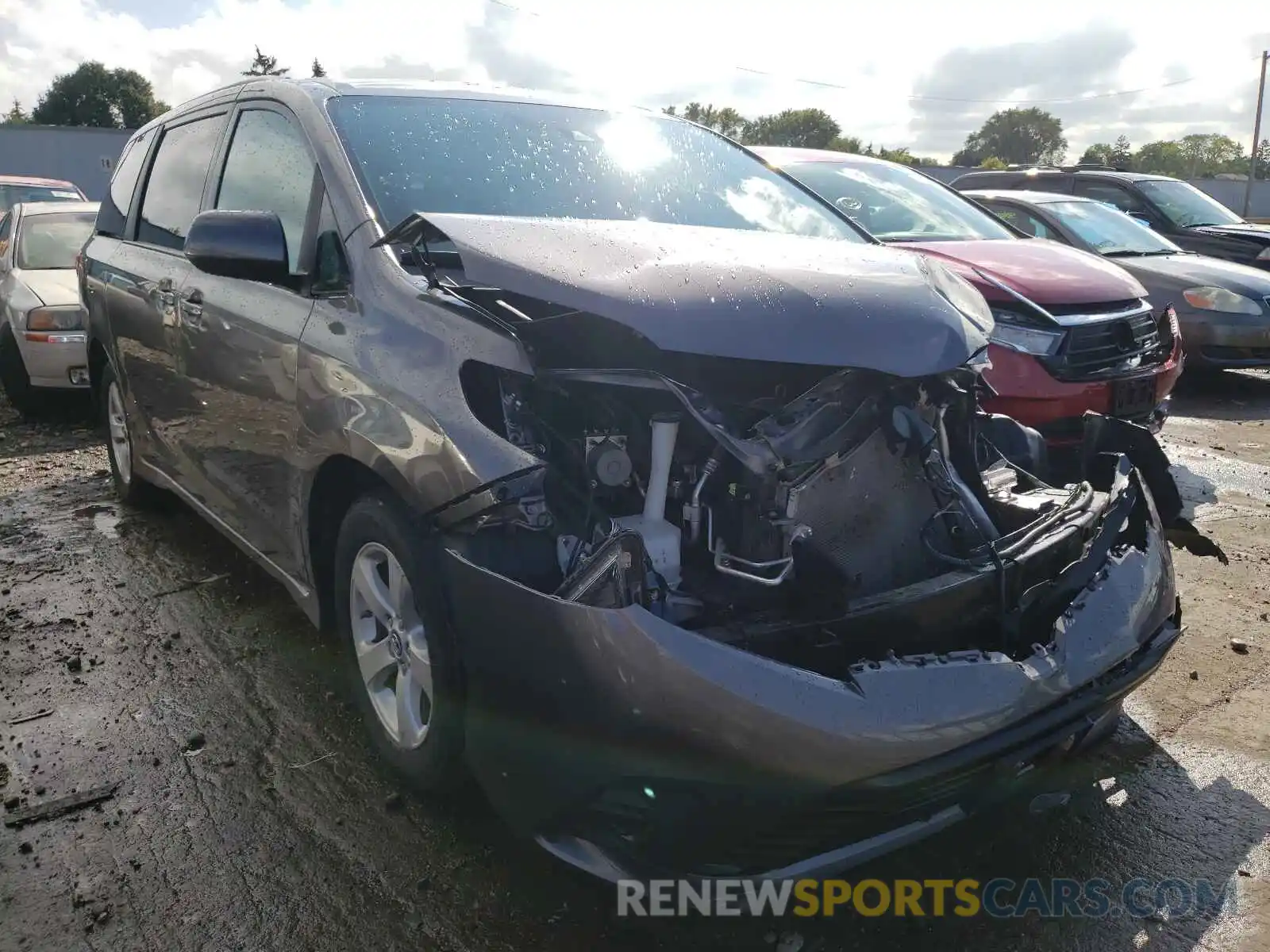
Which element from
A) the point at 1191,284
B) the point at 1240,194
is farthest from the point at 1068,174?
the point at 1240,194

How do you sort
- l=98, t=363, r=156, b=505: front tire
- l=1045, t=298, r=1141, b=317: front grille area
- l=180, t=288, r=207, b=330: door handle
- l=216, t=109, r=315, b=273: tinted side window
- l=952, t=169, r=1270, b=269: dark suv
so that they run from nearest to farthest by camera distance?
l=216, t=109, r=315, b=273: tinted side window, l=180, t=288, r=207, b=330: door handle, l=98, t=363, r=156, b=505: front tire, l=1045, t=298, r=1141, b=317: front grille area, l=952, t=169, r=1270, b=269: dark suv

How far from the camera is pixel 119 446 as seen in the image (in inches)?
202

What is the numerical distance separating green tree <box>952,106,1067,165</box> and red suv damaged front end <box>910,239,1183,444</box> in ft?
314

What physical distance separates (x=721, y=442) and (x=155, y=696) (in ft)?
7.29

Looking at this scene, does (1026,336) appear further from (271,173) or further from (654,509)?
(271,173)

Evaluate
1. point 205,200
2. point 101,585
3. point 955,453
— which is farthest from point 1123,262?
point 101,585

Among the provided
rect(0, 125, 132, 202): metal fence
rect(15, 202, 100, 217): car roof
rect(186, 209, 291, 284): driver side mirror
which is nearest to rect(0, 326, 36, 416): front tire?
rect(15, 202, 100, 217): car roof

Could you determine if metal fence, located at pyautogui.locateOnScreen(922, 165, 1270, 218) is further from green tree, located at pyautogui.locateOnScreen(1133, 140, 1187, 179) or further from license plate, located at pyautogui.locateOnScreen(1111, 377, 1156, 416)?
license plate, located at pyautogui.locateOnScreen(1111, 377, 1156, 416)

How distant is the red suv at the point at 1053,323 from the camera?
5023 mm

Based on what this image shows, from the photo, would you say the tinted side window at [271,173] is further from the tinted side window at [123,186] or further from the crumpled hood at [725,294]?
the tinted side window at [123,186]

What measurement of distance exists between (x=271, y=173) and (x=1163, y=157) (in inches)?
3735

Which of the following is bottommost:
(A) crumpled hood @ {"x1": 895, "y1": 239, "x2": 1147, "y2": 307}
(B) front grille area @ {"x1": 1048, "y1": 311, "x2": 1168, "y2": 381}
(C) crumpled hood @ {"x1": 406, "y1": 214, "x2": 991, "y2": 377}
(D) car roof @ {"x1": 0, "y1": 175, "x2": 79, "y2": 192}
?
(B) front grille area @ {"x1": 1048, "y1": 311, "x2": 1168, "y2": 381}

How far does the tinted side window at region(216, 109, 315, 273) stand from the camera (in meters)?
2.98

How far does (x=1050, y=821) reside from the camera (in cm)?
261
